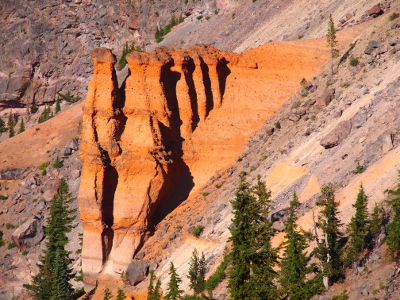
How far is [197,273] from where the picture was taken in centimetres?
4728

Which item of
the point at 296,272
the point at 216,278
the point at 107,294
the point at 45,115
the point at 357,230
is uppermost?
the point at 45,115

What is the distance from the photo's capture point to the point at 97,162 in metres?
52.6

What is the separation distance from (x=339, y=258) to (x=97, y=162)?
18175mm

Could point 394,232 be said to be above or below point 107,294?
above

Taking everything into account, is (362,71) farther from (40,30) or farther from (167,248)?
(40,30)

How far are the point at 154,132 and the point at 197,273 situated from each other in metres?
10.2

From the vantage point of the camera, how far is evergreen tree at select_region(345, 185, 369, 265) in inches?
1566

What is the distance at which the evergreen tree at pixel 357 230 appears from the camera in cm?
3978

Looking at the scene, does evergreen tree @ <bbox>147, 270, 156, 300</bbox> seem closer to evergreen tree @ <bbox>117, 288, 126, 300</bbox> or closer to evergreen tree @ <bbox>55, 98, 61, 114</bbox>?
evergreen tree @ <bbox>117, 288, 126, 300</bbox>

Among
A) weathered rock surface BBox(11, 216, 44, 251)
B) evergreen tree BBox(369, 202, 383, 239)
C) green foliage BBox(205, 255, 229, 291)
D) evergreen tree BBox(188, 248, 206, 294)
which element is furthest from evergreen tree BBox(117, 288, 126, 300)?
weathered rock surface BBox(11, 216, 44, 251)

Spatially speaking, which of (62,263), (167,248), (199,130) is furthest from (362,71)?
(62,263)

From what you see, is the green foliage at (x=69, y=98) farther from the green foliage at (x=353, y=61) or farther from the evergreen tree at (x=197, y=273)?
the evergreen tree at (x=197, y=273)

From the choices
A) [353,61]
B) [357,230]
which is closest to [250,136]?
[353,61]

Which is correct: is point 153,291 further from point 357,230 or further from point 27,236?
point 27,236
